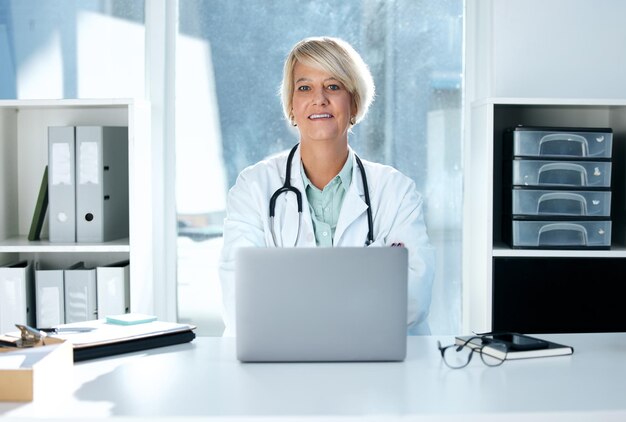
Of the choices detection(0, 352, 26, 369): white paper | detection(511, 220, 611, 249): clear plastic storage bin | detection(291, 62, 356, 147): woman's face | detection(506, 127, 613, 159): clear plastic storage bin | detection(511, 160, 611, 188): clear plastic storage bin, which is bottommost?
detection(0, 352, 26, 369): white paper

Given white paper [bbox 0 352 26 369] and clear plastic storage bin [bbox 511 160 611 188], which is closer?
white paper [bbox 0 352 26 369]

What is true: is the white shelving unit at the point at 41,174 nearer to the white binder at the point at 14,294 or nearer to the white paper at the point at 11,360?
the white binder at the point at 14,294

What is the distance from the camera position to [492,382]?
1.51 m

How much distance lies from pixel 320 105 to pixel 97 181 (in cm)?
90

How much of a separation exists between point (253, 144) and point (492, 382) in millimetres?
2212

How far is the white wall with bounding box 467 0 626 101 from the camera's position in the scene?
3373 millimetres

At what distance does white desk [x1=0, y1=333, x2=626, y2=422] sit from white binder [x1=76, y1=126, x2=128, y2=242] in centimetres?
142

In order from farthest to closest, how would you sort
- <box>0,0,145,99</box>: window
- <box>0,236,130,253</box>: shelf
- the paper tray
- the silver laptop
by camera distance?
<box>0,0,145,99</box>: window → <box>0,236,130,253</box>: shelf → the paper tray → the silver laptop

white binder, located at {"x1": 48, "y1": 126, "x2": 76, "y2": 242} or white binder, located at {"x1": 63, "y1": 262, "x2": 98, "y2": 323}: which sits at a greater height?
white binder, located at {"x1": 48, "y1": 126, "x2": 76, "y2": 242}

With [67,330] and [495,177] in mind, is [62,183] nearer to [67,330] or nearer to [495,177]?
[67,330]

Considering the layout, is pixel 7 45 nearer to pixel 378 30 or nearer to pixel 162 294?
pixel 162 294

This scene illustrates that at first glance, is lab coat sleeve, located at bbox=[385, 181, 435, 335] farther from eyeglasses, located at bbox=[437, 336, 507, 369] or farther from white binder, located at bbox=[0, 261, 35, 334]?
white binder, located at bbox=[0, 261, 35, 334]

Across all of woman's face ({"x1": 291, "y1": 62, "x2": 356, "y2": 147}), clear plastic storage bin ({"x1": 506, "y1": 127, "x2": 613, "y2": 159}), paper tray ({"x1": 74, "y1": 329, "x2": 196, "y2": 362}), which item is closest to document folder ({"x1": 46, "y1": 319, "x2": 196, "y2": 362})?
paper tray ({"x1": 74, "y1": 329, "x2": 196, "y2": 362})

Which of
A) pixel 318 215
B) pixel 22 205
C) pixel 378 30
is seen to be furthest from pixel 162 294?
pixel 378 30
